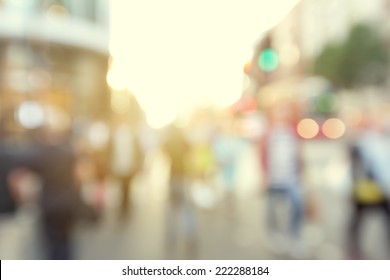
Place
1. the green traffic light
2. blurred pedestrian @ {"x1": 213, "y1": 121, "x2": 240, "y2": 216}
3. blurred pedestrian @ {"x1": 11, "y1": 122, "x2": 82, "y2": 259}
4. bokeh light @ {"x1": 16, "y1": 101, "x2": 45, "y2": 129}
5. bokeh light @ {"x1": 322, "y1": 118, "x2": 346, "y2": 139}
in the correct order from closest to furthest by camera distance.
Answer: blurred pedestrian @ {"x1": 11, "y1": 122, "x2": 82, "y2": 259} → bokeh light @ {"x1": 16, "y1": 101, "x2": 45, "y2": 129} → the green traffic light → blurred pedestrian @ {"x1": 213, "y1": 121, "x2": 240, "y2": 216} → bokeh light @ {"x1": 322, "y1": 118, "x2": 346, "y2": 139}

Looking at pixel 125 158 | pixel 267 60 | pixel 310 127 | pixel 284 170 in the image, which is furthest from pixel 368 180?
pixel 310 127

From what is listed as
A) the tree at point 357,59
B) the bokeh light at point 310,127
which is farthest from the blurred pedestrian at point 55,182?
the tree at point 357,59

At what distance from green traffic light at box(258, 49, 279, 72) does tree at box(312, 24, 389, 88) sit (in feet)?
22.9

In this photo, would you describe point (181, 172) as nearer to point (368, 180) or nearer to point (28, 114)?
point (368, 180)

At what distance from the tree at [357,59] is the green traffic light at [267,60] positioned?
22.9ft

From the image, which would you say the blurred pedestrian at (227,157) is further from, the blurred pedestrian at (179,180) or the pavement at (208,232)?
the blurred pedestrian at (179,180)

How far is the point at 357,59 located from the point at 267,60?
8.13 meters

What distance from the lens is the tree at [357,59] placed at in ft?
35.2

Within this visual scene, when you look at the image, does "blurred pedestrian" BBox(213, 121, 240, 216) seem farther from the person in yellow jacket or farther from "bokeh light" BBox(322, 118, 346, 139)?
"bokeh light" BBox(322, 118, 346, 139)

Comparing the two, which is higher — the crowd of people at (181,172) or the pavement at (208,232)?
the crowd of people at (181,172)

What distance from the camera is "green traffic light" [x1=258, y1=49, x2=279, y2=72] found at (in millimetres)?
3690

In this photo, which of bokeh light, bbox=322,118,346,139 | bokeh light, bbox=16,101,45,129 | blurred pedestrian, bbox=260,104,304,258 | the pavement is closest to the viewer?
the pavement

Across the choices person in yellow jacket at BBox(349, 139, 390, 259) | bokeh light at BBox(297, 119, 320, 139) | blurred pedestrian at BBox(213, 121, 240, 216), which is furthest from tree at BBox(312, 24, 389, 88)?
person in yellow jacket at BBox(349, 139, 390, 259)
